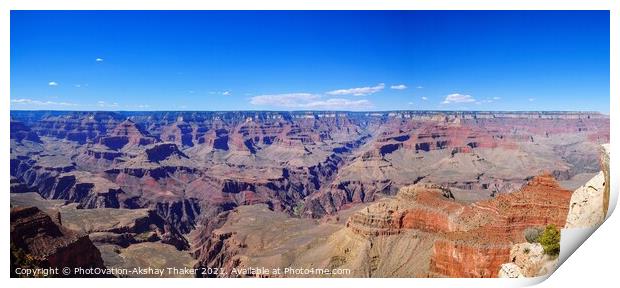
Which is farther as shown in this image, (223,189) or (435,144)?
(435,144)

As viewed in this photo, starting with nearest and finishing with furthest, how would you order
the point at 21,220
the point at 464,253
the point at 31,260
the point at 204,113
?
the point at 31,260, the point at 464,253, the point at 21,220, the point at 204,113

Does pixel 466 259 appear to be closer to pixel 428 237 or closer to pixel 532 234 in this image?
pixel 532 234

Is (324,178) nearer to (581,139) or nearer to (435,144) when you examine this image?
(435,144)

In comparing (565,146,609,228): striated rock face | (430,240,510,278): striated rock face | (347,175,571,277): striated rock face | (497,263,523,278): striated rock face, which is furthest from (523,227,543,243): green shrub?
(497,263,523,278): striated rock face

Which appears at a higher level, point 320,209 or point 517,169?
point 517,169

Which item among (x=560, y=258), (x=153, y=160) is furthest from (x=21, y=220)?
(x=153, y=160)

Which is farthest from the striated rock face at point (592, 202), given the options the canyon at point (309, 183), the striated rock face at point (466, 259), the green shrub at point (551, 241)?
the striated rock face at point (466, 259)
